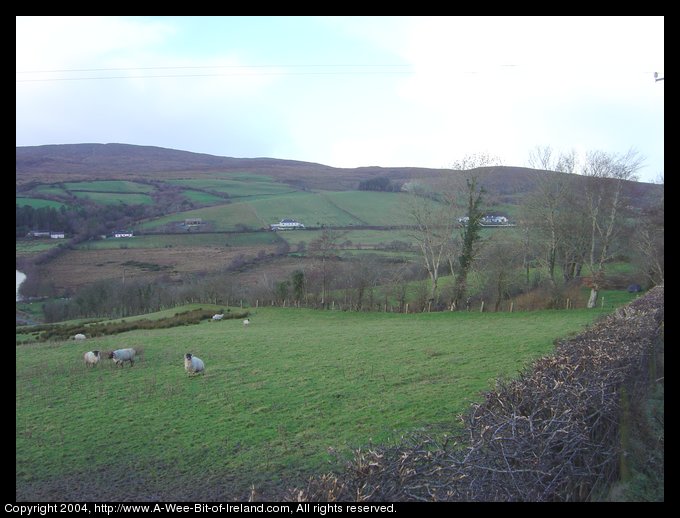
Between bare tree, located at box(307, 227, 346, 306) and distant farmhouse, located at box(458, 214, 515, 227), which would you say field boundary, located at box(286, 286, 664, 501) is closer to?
bare tree, located at box(307, 227, 346, 306)

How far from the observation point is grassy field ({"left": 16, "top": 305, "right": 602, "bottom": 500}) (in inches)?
301

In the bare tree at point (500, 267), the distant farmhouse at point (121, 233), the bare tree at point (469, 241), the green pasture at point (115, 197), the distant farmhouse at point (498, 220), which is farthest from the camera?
the green pasture at point (115, 197)

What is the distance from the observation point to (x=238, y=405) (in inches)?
430

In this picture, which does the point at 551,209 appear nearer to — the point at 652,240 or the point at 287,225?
the point at 652,240

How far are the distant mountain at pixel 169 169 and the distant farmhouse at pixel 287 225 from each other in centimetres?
1698

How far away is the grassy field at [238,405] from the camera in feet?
25.1

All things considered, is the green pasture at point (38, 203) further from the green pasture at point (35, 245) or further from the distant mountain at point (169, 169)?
the distant mountain at point (169, 169)

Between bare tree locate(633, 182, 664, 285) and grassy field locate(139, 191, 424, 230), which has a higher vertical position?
A: grassy field locate(139, 191, 424, 230)

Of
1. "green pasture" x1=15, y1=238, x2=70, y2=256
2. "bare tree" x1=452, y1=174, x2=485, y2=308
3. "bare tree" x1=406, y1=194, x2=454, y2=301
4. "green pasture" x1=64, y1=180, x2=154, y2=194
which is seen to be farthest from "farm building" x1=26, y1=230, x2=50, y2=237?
"bare tree" x1=452, y1=174, x2=485, y2=308

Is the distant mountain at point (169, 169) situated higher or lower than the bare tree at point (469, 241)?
higher

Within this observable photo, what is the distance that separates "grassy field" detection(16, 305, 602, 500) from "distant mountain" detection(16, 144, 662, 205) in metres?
27.9

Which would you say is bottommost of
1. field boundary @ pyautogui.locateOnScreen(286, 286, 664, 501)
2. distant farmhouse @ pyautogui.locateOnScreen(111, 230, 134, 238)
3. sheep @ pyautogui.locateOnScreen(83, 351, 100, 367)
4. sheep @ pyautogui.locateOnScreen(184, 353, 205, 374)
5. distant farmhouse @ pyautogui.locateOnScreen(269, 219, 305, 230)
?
sheep @ pyautogui.locateOnScreen(83, 351, 100, 367)

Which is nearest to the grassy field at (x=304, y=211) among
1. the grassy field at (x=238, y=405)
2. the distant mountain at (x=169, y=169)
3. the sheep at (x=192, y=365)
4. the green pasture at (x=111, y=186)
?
the distant mountain at (x=169, y=169)

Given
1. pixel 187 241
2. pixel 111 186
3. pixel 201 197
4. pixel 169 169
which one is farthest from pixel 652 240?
pixel 169 169
